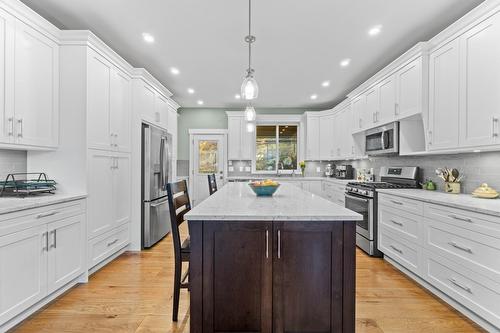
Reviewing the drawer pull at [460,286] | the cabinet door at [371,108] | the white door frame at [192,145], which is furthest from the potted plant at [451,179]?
the white door frame at [192,145]

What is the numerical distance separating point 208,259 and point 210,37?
2.67m

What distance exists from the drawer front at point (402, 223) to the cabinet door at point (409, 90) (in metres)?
1.20

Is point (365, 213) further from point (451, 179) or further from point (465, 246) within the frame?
point (465, 246)

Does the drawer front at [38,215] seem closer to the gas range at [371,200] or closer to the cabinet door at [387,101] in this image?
the gas range at [371,200]

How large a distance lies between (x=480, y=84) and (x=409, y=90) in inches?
36.9

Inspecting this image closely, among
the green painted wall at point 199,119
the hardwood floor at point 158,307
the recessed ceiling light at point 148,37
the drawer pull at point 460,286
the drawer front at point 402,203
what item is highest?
the recessed ceiling light at point 148,37

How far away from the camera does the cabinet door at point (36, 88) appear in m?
2.27

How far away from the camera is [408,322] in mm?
2066

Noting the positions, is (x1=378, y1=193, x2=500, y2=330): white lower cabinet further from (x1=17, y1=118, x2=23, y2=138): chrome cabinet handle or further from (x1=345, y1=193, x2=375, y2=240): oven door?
(x1=17, y1=118, x2=23, y2=138): chrome cabinet handle

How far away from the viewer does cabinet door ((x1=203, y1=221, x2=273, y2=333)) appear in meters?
1.50

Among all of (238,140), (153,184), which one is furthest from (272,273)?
(238,140)

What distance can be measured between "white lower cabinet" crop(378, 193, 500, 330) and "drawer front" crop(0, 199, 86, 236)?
333 centimetres

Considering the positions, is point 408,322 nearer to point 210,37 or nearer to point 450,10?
point 450,10

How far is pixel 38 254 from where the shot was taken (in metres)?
2.09
